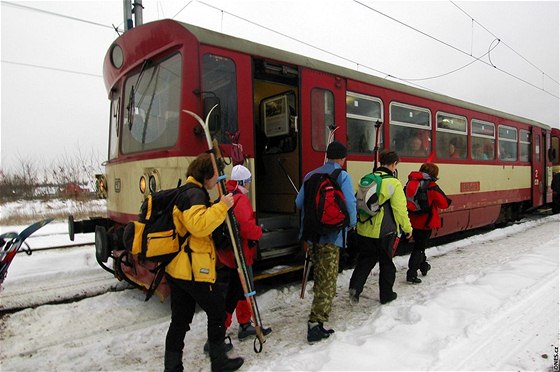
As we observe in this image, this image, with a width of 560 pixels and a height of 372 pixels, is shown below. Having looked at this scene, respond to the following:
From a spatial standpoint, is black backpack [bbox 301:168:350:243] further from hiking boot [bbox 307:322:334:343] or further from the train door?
the train door

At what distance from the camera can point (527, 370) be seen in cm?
274

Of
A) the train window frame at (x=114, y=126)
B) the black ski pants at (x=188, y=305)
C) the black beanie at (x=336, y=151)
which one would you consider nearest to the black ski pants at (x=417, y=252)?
the black beanie at (x=336, y=151)

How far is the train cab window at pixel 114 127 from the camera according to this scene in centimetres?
490

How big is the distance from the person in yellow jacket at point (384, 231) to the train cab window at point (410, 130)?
2.24 metres

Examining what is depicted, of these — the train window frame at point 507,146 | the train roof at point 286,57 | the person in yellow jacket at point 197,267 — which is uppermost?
Result: the train roof at point 286,57

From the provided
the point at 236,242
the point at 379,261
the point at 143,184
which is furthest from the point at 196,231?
the point at 379,261

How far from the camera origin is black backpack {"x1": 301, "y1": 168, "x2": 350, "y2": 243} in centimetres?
339

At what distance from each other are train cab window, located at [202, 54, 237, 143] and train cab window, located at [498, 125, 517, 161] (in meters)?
8.06

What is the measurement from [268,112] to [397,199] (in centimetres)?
267

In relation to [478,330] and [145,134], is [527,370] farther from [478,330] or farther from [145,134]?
[145,134]

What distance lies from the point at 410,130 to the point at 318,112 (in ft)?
7.96

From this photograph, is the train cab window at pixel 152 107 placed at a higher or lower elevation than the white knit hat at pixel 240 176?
higher

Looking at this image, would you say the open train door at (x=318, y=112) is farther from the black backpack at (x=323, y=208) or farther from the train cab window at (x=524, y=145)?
the train cab window at (x=524, y=145)

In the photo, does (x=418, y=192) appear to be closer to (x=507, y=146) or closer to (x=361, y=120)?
(x=361, y=120)
